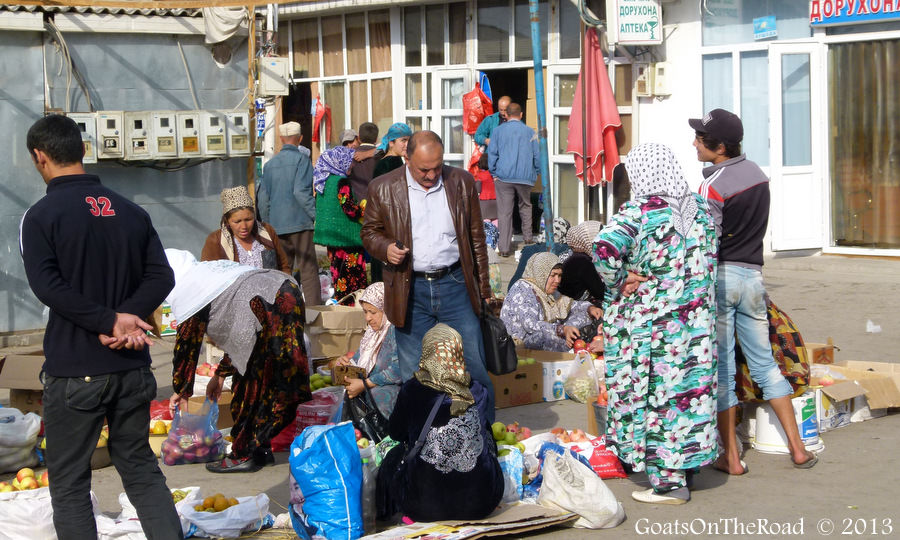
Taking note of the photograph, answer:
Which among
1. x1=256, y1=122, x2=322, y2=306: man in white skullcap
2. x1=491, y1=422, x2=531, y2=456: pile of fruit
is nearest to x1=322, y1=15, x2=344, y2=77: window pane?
x1=256, y1=122, x2=322, y2=306: man in white skullcap

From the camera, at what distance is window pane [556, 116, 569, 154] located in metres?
16.0

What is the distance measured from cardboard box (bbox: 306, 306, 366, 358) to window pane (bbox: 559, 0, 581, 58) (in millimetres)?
8444

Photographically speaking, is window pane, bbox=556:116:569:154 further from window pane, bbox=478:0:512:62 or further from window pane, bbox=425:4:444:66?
window pane, bbox=425:4:444:66

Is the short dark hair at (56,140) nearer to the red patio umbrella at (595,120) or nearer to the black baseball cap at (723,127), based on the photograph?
the black baseball cap at (723,127)

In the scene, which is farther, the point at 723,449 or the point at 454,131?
the point at 454,131

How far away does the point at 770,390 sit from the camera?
6.18 m

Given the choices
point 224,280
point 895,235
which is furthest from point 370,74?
point 224,280

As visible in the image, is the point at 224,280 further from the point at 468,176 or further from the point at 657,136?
the point at 657,136

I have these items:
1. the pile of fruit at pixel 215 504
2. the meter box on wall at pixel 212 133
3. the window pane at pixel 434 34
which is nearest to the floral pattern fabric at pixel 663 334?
the pile of fruit at pixel 215 504

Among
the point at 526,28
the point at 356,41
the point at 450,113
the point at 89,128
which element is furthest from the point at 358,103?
the point at 89,128

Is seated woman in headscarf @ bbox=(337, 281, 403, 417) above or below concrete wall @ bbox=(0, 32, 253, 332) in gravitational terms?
below

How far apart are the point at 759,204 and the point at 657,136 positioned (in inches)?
348

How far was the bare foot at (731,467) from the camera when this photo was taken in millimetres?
6102

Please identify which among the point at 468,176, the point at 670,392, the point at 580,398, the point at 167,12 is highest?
the point at 167,12
